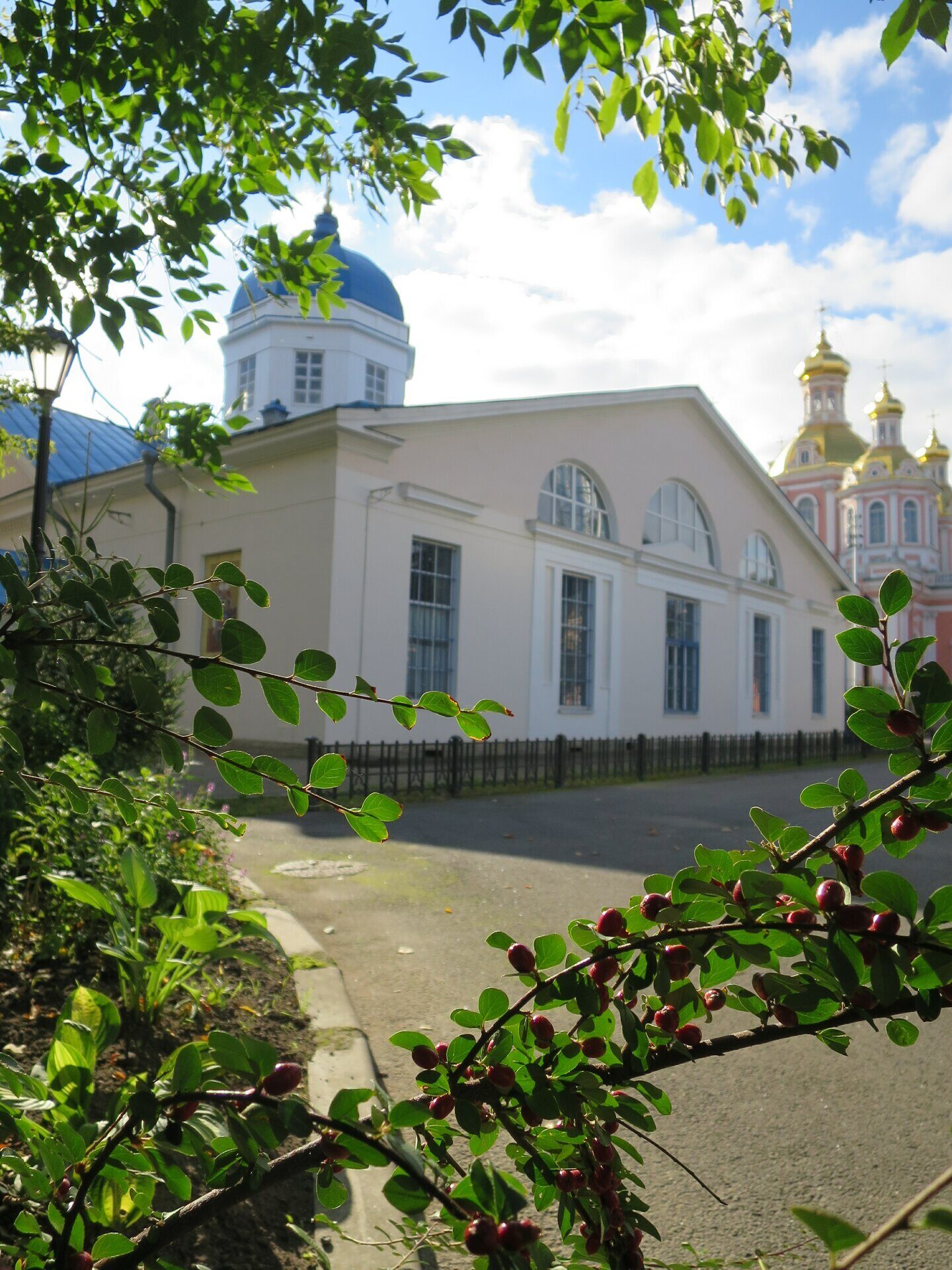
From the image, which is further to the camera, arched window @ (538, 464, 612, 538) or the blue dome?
the blue dome

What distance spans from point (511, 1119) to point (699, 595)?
21668 mm

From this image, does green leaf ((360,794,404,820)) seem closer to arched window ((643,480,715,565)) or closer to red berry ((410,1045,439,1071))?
red berry ((410,1045,439,1071))

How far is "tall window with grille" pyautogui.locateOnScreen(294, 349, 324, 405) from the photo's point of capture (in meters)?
25.8

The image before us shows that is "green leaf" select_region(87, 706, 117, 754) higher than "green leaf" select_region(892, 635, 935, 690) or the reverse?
the reverse

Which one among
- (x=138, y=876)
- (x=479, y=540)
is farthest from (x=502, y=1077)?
(x=479, y=540)

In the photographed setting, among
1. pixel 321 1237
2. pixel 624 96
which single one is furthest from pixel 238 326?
pixel 321 1237

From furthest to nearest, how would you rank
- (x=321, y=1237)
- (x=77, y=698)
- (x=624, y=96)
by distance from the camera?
1. (x=624, y=96)
2. (x=321, y=1237)
3. (x=77, y=698)

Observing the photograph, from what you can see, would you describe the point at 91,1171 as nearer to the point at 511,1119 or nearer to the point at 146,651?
the point at 511,1119

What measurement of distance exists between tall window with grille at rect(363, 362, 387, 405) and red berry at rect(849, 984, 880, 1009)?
26.2 meters

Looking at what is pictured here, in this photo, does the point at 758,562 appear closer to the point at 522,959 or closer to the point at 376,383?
the point at 376,383

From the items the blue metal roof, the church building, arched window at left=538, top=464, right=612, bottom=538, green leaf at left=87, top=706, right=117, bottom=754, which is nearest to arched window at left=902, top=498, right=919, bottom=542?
the church building

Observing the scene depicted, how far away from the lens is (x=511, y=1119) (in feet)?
3.43

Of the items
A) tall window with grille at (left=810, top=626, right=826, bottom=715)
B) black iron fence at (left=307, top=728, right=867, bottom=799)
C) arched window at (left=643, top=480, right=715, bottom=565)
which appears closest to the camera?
black iron fence at (left=307, top=728, right=867, bottom=799)

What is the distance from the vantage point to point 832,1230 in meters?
0.60
